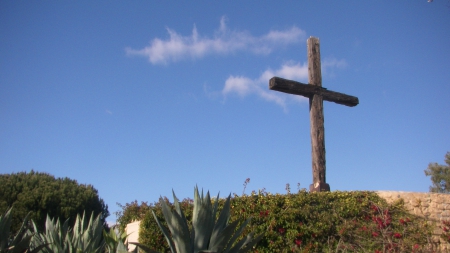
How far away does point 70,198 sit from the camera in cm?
1630

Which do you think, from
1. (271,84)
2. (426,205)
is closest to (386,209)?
(426,205)

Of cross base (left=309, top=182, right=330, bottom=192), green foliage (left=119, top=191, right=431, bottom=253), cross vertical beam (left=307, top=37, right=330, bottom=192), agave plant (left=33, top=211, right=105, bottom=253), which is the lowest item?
agave plant (left=33, top=211, right=105, bottom=253)

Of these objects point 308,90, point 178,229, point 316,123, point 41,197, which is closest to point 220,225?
point 178,229

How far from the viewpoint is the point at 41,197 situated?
15719mm

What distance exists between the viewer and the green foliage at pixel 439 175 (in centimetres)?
3138

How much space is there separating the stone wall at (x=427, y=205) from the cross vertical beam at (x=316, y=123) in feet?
5.48

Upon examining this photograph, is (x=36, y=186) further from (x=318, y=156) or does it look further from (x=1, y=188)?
(x=318, y=156)

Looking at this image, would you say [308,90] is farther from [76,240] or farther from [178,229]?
[178,229]

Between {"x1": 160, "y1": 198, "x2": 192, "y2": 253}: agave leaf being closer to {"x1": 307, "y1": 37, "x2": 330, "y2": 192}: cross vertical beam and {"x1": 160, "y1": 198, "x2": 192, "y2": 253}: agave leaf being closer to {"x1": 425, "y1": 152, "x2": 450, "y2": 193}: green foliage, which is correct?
{"x1": 307, "y1": 37, "x2": 330, "y2": 192}: cross vertical beam

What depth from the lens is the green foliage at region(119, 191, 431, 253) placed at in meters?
9.37

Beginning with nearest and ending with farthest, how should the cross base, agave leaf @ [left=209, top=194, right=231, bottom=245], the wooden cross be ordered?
agave leaf @ [left=209, top=194, right=231, bottom=245] → the cross base → the wooden cross

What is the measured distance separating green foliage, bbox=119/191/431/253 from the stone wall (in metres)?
0.24

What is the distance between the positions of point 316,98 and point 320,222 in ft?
10.7

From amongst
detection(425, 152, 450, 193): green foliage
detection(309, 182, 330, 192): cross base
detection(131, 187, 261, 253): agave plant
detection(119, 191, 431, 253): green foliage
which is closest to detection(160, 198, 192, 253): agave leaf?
detection(131, 187, 261, 253): agave plant
